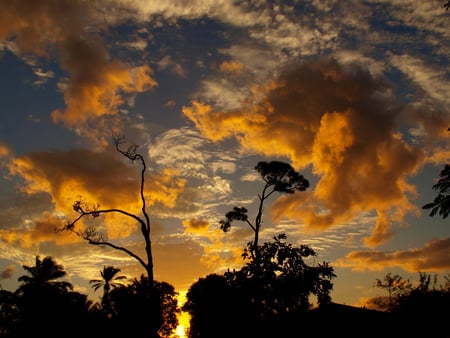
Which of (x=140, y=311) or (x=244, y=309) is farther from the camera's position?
(x=244, y=309)

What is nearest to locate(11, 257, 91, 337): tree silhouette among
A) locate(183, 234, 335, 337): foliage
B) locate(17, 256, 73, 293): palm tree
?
locate(17, 256, 73, 293): palm tree

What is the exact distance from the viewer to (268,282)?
34.6m

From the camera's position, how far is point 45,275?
47906 millimetres

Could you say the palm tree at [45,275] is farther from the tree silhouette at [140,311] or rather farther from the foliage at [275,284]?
the foliage at [275,284]

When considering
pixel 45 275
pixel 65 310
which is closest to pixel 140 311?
pixel 65 310

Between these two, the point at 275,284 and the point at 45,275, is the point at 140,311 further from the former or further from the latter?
the point at 45,275

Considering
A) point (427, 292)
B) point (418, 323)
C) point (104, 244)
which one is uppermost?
point (104, 244)

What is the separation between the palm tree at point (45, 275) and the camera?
47.0 meters

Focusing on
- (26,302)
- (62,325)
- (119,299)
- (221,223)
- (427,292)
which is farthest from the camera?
(119,299)

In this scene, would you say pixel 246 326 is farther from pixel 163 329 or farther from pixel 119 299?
pixel 163 329

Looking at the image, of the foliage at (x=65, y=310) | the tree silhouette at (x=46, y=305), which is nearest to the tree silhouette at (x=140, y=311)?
the foliage at (x=65, y=310)

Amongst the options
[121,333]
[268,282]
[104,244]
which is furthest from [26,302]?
[268,282]

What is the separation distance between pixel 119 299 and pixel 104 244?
955 inches

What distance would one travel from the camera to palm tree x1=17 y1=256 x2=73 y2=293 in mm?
47031
